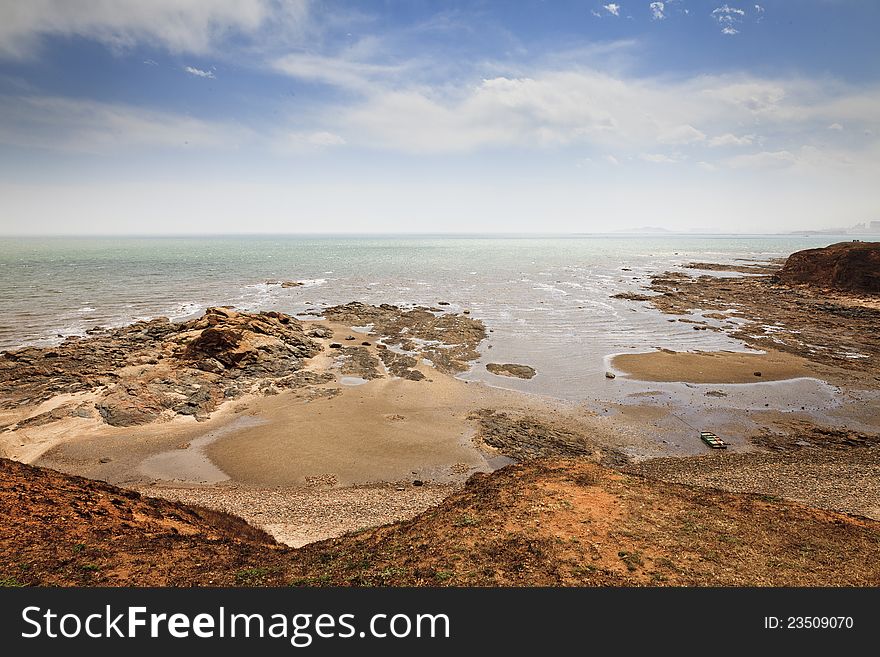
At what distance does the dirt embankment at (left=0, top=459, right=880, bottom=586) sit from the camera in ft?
28.8

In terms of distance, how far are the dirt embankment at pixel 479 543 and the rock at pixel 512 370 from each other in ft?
55.7

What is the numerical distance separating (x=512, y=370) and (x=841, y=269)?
2471 inches

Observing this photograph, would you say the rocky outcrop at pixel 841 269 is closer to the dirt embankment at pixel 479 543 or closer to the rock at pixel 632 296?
the rock at pixel 632 296

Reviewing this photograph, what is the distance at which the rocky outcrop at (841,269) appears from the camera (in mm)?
57156

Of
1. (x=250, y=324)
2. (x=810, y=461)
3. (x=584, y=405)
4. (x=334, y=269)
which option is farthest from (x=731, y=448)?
(x=334, y=269)

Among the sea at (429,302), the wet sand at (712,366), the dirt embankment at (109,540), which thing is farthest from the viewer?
A: the sea at (429,302)

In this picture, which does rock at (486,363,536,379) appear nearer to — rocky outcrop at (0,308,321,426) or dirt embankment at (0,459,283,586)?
rocky outcrop at (0,308,321,426)

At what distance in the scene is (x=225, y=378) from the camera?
2806 cm

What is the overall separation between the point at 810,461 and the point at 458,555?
59.5 ft

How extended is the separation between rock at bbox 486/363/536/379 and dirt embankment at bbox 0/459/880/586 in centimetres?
1696

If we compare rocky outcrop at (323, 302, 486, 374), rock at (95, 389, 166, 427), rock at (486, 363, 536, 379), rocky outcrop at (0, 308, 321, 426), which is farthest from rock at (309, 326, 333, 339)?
rock at (486, 363, 536, 379)

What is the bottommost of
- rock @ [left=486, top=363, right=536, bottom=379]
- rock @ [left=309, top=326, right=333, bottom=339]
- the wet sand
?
rock @ [left=486, top=363, right=536, bottom=379]

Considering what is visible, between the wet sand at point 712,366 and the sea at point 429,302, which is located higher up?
the sea at point 429,302

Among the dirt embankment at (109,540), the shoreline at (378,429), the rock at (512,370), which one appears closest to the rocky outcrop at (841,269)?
the shoreline at (378,429)
